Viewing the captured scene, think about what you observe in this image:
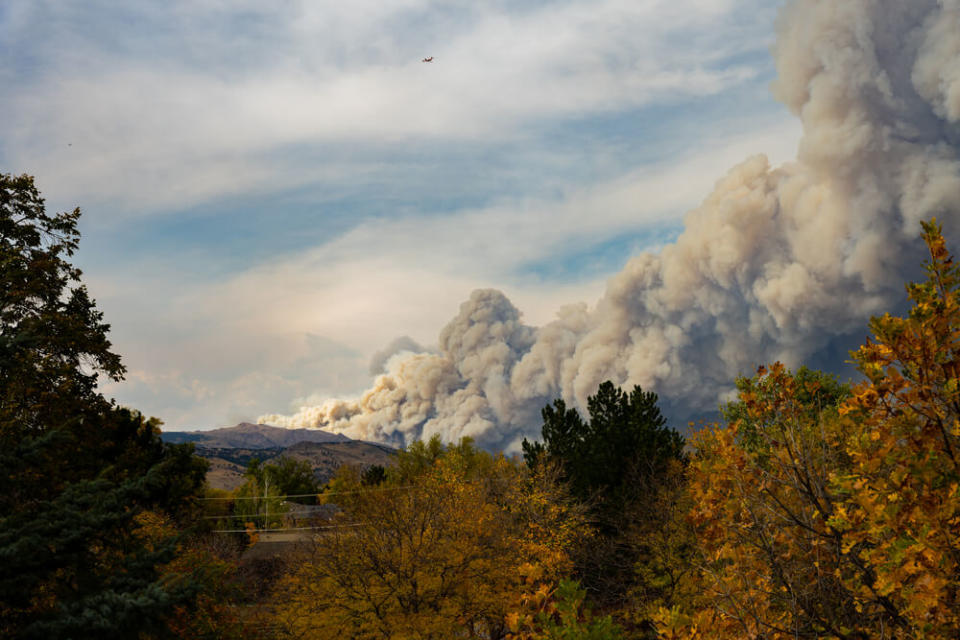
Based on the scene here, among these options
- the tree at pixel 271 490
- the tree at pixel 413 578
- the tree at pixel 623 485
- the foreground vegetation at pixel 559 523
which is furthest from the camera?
the tree at pixel 271 490

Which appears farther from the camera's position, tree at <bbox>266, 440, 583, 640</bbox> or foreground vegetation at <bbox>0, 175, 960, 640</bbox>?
tree at <bbox>266, 440, 583, 640</bbox>

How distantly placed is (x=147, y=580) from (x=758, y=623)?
33.0 feet

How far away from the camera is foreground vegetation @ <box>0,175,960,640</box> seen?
5270 millimetres

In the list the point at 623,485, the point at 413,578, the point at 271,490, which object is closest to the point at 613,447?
the point at 623,485

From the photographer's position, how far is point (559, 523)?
120 feet

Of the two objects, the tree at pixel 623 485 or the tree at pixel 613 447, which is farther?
the tree at pixel 613 447

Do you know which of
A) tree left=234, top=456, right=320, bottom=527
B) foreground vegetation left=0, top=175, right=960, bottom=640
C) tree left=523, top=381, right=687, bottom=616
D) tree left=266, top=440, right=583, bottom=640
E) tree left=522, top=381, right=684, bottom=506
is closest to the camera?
foreground vegetation left=0, top=175, right=960, bottom=640

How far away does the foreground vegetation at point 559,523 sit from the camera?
207 inches

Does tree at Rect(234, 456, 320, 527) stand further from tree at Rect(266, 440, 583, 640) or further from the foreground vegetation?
tree at Rect(266, 440, 583, 640)

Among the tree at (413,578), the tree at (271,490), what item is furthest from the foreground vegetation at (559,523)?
the tree at (271,490)

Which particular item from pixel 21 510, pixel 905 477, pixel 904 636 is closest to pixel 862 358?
pixel 905 477

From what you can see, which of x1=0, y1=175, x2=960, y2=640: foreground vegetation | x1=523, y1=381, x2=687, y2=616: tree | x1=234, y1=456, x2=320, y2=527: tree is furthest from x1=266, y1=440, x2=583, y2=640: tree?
x1=234, y1=456, x2=320, y2=527: tree

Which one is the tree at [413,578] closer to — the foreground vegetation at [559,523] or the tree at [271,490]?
the foreground vegetation at [559,523]

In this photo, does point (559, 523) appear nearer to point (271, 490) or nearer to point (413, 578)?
point (413, 578)
